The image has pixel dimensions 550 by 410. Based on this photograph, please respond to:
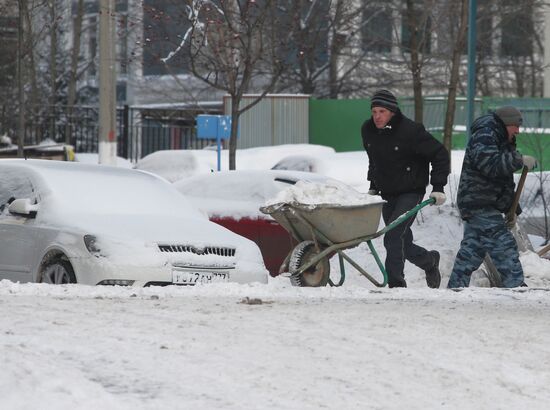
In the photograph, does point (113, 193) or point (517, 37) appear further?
point (517, 37)

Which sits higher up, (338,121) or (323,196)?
(338,121)

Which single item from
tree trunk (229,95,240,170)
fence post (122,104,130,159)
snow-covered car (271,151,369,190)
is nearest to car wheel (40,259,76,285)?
tree trunk (229,95,240,170)

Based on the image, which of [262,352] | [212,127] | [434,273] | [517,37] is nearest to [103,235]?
[434,273]

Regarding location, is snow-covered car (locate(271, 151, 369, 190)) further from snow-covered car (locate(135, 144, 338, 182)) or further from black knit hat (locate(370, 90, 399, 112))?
black knit hat (locate(370, 90, 399, 112))

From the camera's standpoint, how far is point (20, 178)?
1157 cm

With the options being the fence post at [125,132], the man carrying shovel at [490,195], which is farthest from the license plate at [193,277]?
the fence post at [125,132]

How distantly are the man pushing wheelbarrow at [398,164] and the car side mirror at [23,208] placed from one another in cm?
255

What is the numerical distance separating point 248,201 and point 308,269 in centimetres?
370

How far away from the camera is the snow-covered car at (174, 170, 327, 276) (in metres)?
14.2

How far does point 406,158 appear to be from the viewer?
11180 millimetres

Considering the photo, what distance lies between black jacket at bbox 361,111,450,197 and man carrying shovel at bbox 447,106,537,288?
20 centimetres

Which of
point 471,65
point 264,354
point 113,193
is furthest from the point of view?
point 471,65

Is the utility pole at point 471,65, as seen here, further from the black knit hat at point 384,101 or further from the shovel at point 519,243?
the black knit hat at point 384,101

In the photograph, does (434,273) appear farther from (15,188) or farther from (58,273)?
(15,188)
